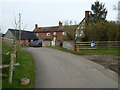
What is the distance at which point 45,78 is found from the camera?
21.4ft

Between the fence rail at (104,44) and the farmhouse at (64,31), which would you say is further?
the farmhouse at (64,31)

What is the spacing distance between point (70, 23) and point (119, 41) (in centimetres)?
1168

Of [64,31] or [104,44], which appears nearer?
[104,44]

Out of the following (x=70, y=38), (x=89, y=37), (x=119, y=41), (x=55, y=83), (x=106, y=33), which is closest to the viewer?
(x=55, y=83)

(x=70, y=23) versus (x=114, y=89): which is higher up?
(x=70, y=23)

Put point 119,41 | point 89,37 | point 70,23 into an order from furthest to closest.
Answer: point 70,23
point 89,37
point 119,41

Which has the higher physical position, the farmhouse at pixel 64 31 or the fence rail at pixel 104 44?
the farmhouse at pixel 64 31

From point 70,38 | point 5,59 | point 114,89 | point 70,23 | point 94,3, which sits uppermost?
point 94,3

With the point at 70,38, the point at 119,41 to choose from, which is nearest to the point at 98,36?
the point at 119,41

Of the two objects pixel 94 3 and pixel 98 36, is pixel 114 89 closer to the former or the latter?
pixel 98 36

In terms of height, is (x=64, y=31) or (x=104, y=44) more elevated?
(x=64, y=31)

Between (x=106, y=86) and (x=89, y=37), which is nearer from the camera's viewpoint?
(x=106, y=86)

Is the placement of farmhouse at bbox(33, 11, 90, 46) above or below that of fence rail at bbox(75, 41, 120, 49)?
above

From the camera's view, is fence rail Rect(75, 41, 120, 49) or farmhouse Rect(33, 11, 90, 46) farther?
farmhouse Rect(33, 11, 90, 46)
